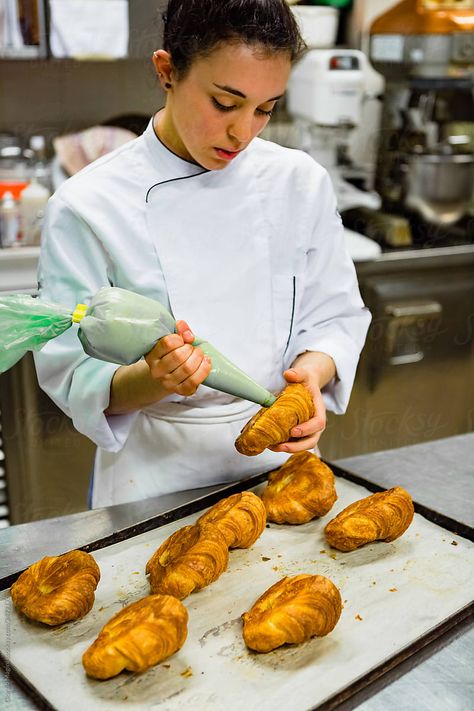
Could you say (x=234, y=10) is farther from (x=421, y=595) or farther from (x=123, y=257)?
(x=421, y=595)

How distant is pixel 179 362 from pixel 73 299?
0.35 metres

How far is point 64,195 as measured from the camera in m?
1.41

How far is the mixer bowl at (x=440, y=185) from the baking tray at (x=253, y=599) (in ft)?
6.54

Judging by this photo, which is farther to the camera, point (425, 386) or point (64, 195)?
point (425, 386)

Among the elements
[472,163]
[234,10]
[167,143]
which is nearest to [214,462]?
[167,143]

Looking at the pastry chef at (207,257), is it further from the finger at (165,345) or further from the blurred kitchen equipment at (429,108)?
the blurred kitchen equipment at (429,108)

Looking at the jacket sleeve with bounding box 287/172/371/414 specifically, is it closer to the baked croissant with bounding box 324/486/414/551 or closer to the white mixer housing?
the baked croissant with bounding box 324/486/414/551

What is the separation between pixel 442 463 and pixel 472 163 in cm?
187

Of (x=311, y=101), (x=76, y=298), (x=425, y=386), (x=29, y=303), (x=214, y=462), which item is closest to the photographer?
(x=29, y=303)

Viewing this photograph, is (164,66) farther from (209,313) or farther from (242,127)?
(209,313)

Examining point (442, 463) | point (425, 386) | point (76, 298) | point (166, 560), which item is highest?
point (76, 298)

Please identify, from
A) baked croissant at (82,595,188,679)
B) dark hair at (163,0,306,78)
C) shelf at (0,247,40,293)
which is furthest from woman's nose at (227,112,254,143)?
shelf at (0,247,40,293)

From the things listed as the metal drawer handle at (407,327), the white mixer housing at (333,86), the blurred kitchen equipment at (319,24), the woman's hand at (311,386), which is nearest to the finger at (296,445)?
the woman's hand at (311,386)

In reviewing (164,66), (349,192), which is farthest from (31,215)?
(164,66)
